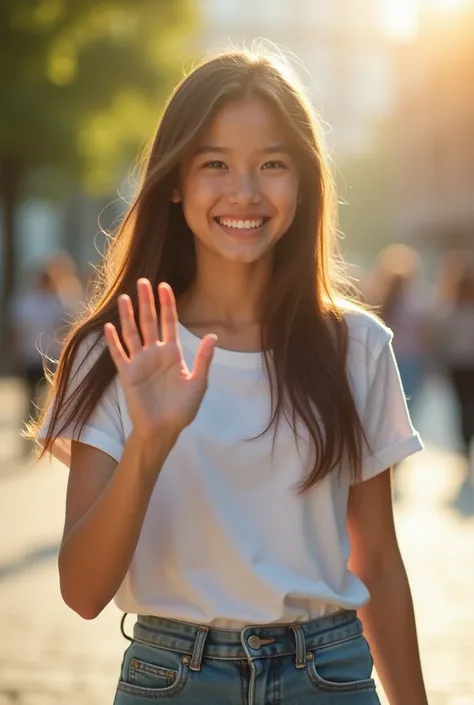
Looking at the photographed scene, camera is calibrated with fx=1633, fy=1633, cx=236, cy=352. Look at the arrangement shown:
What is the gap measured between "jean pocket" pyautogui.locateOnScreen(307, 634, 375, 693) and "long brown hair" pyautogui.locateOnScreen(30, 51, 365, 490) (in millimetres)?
299

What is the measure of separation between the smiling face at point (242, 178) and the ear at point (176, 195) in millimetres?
103

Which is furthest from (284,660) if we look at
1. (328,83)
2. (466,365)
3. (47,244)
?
(328,83)

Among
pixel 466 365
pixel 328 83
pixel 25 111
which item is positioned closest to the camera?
pixel 466 365

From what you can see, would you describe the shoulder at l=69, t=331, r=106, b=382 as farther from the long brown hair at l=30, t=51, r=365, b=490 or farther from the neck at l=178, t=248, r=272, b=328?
the neck at l=178, t=248, r=272, b=328

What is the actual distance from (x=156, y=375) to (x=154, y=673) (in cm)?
57

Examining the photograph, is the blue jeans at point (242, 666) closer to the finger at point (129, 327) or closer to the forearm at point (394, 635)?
the forearm at point (394, 635)

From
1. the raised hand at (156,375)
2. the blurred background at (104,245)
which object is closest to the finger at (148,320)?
the raised hand at (156,375)

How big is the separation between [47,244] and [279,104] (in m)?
62.8

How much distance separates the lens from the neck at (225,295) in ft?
10.4

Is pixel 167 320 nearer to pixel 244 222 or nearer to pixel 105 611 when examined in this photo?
pixel 244 222

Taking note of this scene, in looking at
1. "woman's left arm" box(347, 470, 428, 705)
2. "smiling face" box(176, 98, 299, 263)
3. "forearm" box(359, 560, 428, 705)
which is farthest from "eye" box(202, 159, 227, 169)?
"forearm" box(359, 560, 428, 705)

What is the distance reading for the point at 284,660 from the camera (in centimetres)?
285

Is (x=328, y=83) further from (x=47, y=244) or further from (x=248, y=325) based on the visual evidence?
(x=248, y=325)

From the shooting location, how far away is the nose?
9.82 feet
